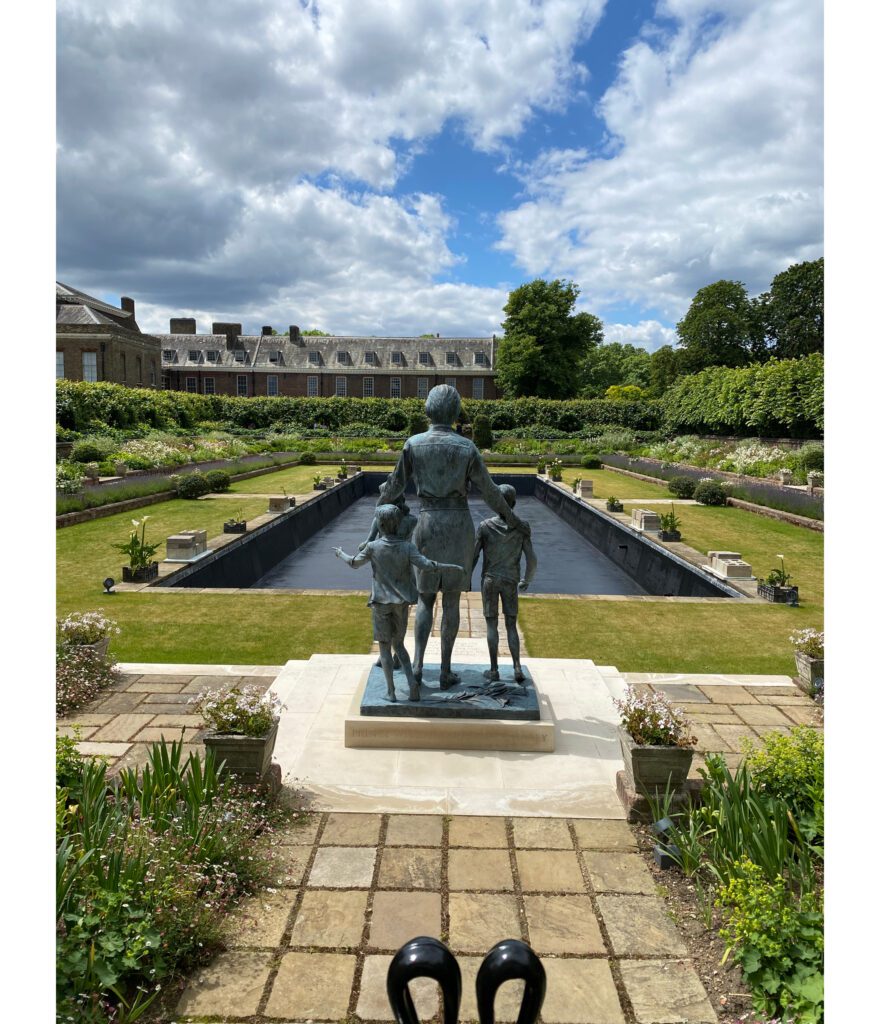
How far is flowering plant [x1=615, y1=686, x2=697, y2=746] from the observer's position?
14.6ft

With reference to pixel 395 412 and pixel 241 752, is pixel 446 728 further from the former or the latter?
pixel 395 412

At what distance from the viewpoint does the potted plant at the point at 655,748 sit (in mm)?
4375

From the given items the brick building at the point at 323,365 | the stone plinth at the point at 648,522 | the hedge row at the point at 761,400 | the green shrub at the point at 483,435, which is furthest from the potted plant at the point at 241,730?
the brick building at the point at 323,365

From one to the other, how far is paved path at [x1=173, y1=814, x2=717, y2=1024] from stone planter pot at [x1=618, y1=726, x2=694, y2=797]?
15.8 inches

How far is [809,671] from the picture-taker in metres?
6.50

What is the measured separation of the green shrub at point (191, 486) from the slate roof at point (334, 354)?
36094 millimetres

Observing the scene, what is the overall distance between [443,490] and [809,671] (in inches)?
163

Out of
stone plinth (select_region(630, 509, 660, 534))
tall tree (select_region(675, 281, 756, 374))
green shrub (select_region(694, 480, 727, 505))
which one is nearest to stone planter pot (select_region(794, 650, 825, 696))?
stone plinth (select_region(630, 509, 660, 534))

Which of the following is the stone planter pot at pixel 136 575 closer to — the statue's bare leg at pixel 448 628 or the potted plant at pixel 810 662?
the statue's bare leg at pixel 448 628

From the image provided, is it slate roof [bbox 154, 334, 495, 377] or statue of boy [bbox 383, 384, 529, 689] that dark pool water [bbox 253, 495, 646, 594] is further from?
slate roof [bbox 154, 334, 495, 377]

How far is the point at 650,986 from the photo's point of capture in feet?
10.1

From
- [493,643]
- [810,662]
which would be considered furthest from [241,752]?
[810,662]

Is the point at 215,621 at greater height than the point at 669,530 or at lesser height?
lesser
